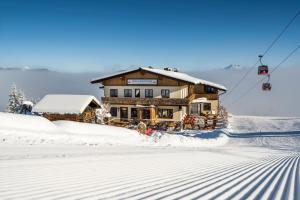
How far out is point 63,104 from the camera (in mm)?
33125

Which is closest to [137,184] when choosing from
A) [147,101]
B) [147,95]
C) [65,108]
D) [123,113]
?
[65,108]

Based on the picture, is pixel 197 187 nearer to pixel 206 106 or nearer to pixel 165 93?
pixel 165 93

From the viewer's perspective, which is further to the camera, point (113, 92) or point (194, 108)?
point (194, 108)

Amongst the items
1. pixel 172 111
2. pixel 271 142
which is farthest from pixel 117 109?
pixel 271 142

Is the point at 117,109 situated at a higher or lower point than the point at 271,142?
higher

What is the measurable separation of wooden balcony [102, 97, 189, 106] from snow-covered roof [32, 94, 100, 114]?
249 inches

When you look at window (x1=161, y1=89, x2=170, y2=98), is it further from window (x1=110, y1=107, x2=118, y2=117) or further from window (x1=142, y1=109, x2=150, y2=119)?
window (x1=110, y1=107, x2=118, y2=117)

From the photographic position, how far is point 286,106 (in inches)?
4754

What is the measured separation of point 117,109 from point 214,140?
16.0 meters

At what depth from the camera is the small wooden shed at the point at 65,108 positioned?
106ft

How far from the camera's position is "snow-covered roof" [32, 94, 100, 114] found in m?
32.2

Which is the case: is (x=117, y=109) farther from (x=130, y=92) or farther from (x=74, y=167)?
(x=74, y=167)

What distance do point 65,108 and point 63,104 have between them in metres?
0.85

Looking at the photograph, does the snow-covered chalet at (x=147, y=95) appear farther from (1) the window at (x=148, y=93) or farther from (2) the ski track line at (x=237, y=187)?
(2) the ski track line at (x=237, y=187)
